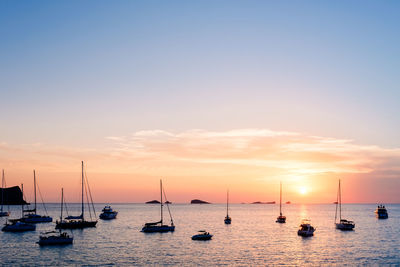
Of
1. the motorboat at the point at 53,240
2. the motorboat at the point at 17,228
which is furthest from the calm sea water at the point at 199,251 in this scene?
the motorboat at the point at 17,228

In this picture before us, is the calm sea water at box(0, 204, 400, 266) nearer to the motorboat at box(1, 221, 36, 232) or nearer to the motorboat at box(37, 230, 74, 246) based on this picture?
the motorboat at box(37, 230, 74, 246)

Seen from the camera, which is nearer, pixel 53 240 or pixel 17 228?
pixel 53 240

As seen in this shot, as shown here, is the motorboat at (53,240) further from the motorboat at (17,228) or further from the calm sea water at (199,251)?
the motorboat at (17,228)

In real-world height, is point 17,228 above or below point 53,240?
below

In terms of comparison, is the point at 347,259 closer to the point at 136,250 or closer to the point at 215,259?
the point at 215,259

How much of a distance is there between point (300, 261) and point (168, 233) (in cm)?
5348

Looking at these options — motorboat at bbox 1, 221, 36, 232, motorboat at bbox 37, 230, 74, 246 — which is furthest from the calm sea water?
motorboat at bbox 1, 221, 36, 232

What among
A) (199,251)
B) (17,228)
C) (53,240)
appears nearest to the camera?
(199,251)

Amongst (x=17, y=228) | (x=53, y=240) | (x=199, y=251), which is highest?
(x=53, y=240)

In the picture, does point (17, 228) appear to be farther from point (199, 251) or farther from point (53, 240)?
point (199, 251)

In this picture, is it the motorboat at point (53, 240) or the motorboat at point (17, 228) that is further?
the motorboat at point (17, 228)

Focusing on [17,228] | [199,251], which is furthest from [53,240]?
[17,228]

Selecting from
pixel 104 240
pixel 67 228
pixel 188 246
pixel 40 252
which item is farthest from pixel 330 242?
pixel 67 228

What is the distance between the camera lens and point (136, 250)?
85.3m
